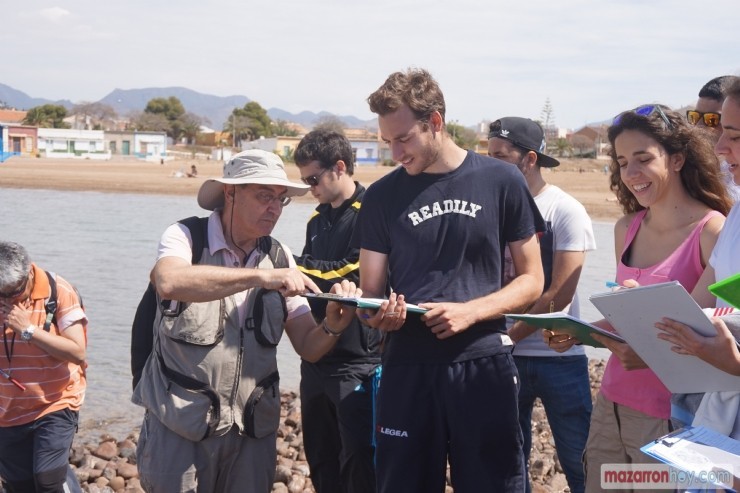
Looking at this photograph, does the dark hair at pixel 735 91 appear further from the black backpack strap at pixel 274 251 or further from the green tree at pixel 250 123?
the green tree at pixel 250 123

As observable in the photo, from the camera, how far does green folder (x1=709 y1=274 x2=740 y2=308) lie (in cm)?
262

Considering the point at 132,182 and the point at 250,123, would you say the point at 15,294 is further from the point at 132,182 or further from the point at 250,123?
the point at 250,123

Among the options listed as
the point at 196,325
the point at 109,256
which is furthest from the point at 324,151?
the point at 109,256

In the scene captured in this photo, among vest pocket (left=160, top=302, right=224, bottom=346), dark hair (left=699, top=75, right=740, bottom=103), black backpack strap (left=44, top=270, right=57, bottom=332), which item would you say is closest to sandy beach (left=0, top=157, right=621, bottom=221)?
dark hair (left=699, top=75, right=740, bottom=103)

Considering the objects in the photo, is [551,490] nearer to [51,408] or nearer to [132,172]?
[51,408]

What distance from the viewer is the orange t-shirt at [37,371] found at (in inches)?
202

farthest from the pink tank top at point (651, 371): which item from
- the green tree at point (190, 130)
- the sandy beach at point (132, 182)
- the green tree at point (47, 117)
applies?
the green tree at point (190, 130)

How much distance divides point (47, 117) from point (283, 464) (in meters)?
100

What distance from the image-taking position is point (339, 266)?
16.3ft

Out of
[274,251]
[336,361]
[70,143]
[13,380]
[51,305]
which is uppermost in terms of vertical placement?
[274,251]

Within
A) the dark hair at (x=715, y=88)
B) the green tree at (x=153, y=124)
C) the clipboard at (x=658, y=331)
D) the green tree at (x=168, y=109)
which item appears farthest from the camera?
the green tree at (x=168, y=109)

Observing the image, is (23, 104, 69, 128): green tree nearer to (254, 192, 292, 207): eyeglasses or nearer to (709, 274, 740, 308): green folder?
(254, 192, 292, 207): eyeglasses

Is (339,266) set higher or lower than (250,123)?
lower

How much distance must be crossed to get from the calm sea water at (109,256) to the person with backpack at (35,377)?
3.39 meters
